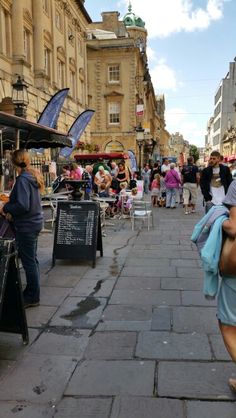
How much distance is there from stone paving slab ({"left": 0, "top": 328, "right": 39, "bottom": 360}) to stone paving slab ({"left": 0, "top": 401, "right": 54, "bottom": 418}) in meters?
0.68

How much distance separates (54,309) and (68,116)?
27.4 meters

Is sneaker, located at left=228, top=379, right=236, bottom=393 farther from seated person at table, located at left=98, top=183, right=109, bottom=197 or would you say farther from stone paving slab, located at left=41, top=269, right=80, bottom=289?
seated person at table, located at left=98, top=183, right=109, bottom=197

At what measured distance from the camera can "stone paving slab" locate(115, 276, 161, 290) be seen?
548 centimetres

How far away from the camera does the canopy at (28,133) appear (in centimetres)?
603

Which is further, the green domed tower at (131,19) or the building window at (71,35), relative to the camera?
the green domed tower at (131,19)

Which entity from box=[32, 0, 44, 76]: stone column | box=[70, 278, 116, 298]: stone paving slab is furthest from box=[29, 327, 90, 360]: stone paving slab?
box=[32, 0, 44, 76]: stone column

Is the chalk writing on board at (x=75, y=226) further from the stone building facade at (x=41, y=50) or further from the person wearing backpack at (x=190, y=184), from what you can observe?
the stone building facade at (x=41, y=50)

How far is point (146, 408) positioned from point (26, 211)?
8.02 ft

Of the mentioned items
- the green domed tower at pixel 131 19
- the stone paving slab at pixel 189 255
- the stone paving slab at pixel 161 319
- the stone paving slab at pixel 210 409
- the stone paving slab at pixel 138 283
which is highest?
the green domed tower at pixel 131 19

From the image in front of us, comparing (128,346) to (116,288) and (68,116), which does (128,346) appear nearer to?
(116,288)

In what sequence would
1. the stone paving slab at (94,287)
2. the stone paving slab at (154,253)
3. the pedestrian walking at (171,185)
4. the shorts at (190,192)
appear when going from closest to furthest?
the stone paving slab at (94,287), the stone paving slab at (154,253), the shorts at (190,192), the pedestrian walking at (171,185)

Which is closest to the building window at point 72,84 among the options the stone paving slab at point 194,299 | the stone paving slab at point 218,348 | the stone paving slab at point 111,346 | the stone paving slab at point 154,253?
the stone paving slab at point 154,253

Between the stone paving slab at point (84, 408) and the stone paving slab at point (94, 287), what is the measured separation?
88.3 inches

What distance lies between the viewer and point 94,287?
550cm
